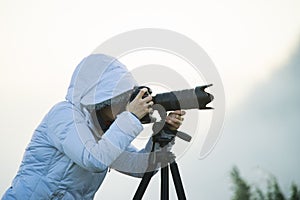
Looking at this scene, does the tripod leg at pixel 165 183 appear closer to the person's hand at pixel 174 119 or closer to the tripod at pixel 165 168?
the tripod at pixel 165 168

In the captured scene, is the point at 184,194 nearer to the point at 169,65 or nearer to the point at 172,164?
the point at 172,164

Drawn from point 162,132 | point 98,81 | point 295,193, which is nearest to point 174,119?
point 162,132

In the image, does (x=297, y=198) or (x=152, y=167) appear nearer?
(x=152, y=167)

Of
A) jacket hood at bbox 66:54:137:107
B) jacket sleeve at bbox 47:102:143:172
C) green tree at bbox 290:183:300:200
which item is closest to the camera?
jacket sleeve at bbox 47:102:143:172

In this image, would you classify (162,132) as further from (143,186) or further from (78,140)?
(78,140)

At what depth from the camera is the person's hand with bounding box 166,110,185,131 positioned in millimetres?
1957

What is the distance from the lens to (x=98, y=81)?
74.7 inches

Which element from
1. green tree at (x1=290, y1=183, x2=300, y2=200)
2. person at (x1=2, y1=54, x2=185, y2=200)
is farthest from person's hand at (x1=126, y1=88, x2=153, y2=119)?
green tree at (x1=290, y1=183, x2=300, y2=200)

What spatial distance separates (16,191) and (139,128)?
440mm

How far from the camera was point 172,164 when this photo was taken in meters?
1.96

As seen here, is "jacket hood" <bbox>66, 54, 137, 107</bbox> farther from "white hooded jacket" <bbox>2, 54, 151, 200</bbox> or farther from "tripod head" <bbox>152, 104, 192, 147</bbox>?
"tripod head" <bbox>152, 104, 192, 147</bbox>

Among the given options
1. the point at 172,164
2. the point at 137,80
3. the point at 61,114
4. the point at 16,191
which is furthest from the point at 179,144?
the point at 16,191

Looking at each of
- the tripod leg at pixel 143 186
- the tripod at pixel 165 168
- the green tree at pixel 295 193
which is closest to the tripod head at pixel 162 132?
the tripod at pixel 165 168

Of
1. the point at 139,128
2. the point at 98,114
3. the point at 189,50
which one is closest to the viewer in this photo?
the point at 139,128
